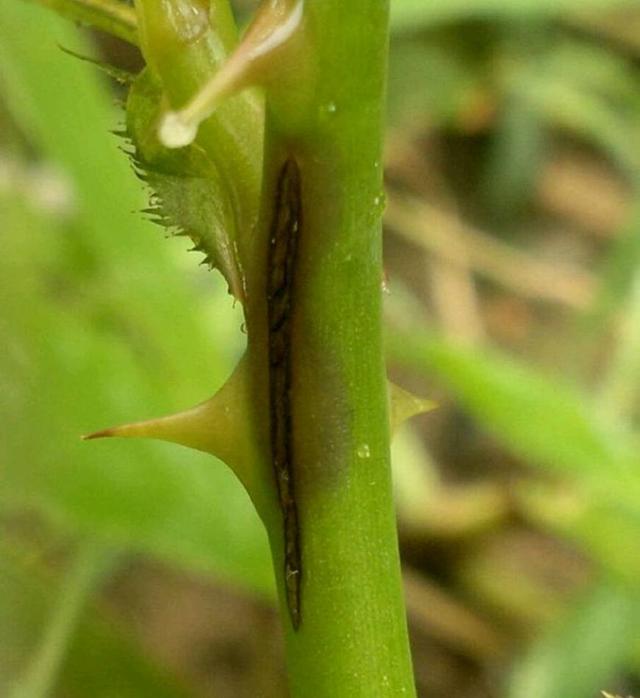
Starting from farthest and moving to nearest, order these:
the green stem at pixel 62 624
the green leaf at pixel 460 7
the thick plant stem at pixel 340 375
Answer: the green leaf at pixel 460 7 → the green stem at pixel 62 624 → the thick plant stem at pixel 340 375

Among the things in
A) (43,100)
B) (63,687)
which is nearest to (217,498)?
(63,687)

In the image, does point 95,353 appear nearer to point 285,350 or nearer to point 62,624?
point 62,624

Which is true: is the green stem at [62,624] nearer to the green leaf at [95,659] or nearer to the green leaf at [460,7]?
the green leaf at [95,659]

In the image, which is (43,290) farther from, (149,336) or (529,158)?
→ (529,158)

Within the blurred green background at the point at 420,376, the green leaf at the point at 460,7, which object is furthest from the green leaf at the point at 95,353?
the green leaf at the point at 460,7

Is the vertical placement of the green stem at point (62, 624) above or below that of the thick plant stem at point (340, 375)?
above

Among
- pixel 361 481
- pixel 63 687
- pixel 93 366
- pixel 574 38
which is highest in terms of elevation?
pixel 574 38

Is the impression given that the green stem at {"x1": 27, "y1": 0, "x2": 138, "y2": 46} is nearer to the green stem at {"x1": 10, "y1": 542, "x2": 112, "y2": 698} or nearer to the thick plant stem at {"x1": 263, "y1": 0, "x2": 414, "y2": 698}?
the thick plant stem at {"x1": 263, "y1": 0, "x2": 414, "y2": 698}
